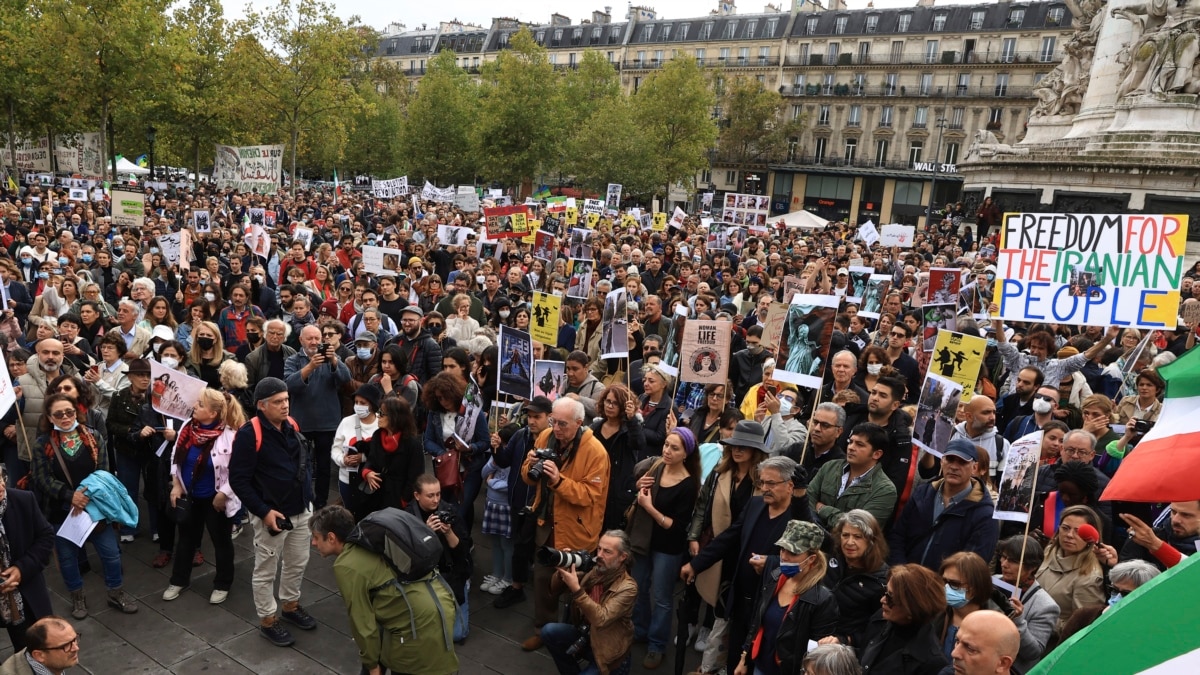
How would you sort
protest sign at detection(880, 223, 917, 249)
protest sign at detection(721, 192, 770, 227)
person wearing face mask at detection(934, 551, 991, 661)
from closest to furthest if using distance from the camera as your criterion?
person wearing face mask at detection(934, 551, 991, 661)
protest sign at detection(721, 192, 770, 227)
protest sign at detection(880, 223, 917, 249)

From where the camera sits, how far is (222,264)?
1527cm

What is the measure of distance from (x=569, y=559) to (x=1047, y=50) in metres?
64.3

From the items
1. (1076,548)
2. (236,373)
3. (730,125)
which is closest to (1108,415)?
(1076,548)

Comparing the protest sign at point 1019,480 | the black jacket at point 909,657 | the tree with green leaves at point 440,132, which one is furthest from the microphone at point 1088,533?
the tree with green leaves at point 440,132

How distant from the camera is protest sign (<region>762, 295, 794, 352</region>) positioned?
922cm

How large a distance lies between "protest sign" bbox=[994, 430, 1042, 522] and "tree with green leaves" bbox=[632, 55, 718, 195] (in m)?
47.6

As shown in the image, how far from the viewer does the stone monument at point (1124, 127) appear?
2183 cm

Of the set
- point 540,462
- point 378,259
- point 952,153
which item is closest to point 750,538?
point 540,462

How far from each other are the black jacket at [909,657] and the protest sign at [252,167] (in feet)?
105

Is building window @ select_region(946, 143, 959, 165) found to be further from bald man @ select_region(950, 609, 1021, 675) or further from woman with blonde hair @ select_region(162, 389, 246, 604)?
bald man @ select_region(950, 609, 1021, 675)

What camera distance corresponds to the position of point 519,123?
48.3 metres

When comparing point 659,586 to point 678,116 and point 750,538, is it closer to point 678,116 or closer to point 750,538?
point 750,538

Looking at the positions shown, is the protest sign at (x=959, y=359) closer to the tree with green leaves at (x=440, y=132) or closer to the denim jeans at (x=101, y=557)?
the denim jeans at (x=101, y=557)

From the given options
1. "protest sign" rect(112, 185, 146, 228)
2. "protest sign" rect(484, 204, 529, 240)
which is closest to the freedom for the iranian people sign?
"protest sign" rect(484, 204, 529, 240)
